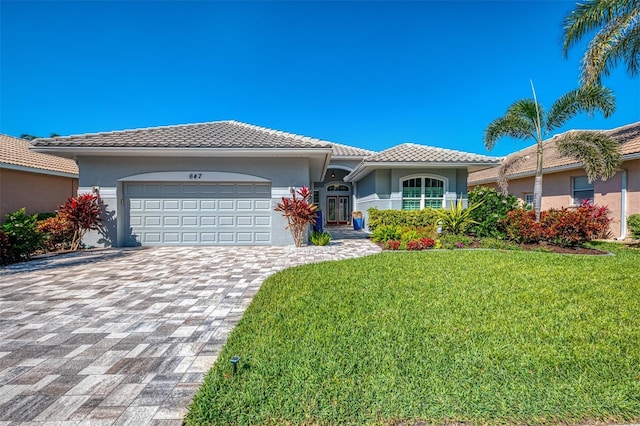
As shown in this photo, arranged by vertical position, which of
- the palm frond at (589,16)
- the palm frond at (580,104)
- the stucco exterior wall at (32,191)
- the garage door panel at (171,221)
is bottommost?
→ the garage door panel at (171,221)

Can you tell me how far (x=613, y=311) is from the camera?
407 cm

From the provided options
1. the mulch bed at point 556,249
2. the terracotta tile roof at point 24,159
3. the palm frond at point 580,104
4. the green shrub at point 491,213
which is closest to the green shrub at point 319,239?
the mulch bed at point 556,249

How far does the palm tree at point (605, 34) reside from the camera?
33.7ft

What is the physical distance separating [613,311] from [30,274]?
10.9m

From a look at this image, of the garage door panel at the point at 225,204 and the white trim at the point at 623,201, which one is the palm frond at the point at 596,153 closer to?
the white trim at the point at 623,201

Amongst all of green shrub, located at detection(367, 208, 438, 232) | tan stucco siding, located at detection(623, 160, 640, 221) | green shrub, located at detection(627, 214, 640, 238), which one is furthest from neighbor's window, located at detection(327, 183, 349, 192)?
green shrub, located at detection(627, 214, 640, 238)

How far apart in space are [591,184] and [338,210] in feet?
49.0

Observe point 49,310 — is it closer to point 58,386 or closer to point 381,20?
point 58,386

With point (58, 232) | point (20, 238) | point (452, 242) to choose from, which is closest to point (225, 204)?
point (58, 232)

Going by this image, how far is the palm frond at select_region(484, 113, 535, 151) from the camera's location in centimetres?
1209

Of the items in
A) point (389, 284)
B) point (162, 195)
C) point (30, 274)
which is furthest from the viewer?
point (162, 195)

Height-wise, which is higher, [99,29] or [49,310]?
[99,29]

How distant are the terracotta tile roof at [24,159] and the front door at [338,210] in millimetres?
16073

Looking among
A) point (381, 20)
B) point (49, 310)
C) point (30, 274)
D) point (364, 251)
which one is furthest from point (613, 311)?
point (381, 20)
